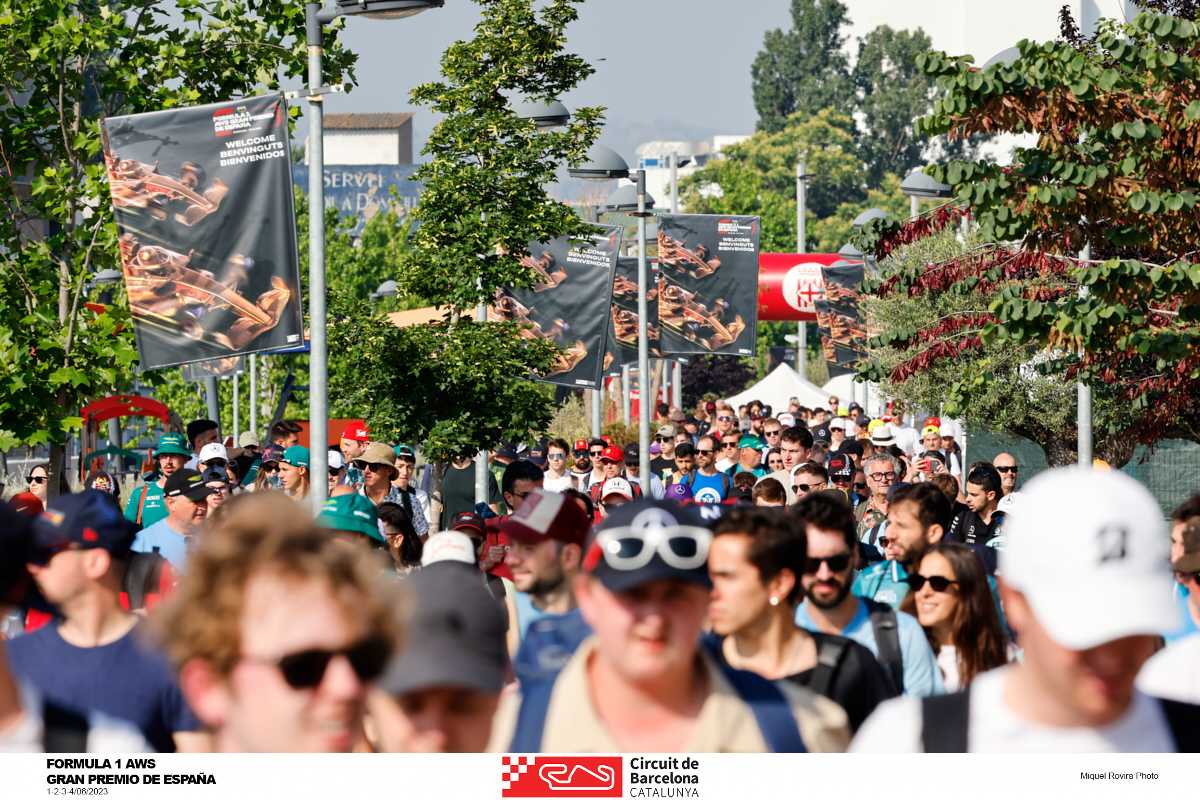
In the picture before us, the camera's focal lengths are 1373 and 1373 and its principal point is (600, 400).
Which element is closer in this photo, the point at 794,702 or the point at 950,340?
the point at 794,702

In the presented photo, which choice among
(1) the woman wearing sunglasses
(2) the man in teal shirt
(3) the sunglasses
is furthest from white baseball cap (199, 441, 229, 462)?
(3) the sunglasses

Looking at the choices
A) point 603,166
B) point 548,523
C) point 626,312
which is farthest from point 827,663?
point 626,312

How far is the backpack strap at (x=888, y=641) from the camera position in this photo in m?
4.23

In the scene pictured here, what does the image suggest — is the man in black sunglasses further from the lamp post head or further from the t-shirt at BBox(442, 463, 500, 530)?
the lamp post head

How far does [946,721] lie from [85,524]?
2.43m

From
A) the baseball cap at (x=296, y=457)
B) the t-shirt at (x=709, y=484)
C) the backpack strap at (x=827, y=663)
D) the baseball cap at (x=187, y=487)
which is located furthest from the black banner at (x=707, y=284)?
the backpack strap at (x=827, y=663)

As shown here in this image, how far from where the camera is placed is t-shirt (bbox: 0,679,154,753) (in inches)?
112

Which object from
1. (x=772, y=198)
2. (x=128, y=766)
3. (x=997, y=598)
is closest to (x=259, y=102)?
(x=997, y=598)

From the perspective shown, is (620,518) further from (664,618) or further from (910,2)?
(910,2)

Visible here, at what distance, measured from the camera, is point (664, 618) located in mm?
2484

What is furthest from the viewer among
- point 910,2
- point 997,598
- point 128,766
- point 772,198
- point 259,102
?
point 910,2

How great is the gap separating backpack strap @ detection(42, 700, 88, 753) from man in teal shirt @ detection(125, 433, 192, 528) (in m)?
4.31

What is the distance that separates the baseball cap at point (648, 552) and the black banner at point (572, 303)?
1198 cm

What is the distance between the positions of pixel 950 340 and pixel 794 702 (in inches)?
407
